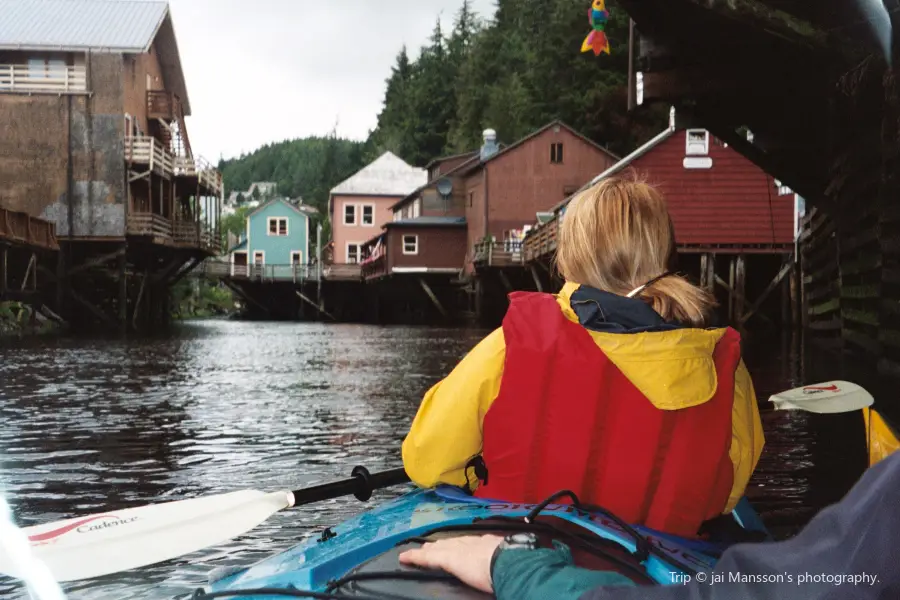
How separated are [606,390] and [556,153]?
41.8 meters

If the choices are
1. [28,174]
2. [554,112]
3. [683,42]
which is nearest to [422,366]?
[683,42]

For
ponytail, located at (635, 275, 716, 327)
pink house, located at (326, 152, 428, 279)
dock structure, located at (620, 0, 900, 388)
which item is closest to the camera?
ponytail, located at (635, 275, 716, 327)

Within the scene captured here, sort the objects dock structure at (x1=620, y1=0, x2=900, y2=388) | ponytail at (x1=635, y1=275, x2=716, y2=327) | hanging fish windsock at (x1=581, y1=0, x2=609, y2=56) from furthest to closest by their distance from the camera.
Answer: hanging fish windsock at (x1=581, y1=0, x2=609, y2=56)
dock structure at (x1=620, y1=0, x2=900, y2=388)
ponytail at (x1=635, y1=275, x2=716, y2=327)

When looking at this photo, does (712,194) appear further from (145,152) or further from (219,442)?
(219,442)

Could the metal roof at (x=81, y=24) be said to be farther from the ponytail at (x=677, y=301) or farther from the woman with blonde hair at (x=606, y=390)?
the ponytail at (x=677, y=301)

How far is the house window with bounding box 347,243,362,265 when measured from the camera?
66.5 metres

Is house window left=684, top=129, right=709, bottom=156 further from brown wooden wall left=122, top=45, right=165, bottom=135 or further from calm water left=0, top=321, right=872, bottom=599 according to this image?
brown wooden wall left=122, top=45, right=165, bottom=135

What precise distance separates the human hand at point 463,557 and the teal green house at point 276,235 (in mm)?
67223

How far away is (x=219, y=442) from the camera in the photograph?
755 centimetres

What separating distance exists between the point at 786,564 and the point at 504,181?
43.4 m

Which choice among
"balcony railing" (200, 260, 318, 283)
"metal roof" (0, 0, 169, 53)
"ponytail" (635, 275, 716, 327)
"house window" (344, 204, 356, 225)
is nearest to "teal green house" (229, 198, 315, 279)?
"house window" (344, 204, 356, 225)

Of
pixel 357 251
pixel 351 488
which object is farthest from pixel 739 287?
pixel 357 251

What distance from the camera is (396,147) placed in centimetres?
7762

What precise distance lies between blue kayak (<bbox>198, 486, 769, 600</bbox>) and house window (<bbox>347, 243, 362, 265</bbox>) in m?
64.1
